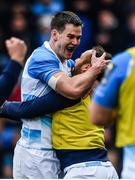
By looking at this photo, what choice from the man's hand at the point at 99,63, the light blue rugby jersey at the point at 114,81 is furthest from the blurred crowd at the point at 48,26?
the light blue rugby jersey at the point at 114,81

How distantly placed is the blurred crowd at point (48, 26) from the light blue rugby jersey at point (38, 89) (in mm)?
4746

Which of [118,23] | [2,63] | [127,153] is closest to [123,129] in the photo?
[127,153]

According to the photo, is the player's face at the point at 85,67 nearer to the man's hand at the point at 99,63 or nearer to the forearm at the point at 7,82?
the man's hand at the point at 99,63

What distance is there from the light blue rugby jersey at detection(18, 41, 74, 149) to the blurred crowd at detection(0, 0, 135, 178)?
475 centimetres

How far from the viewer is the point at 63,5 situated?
13.4 m

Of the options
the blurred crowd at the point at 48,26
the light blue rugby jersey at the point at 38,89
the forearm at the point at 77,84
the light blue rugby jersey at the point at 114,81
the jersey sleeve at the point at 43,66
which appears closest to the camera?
the light blue rugby jersey at the point at 114,81

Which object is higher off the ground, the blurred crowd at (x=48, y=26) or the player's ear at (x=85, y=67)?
the blurred crowd at (x=48, y=26)

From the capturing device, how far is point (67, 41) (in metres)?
Result: 6.83

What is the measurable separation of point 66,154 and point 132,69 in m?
2.01

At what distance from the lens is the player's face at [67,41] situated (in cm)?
682

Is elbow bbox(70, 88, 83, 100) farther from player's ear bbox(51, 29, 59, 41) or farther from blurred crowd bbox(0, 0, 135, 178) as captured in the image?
blurred crowd bbox(0, 0, 135, 178)

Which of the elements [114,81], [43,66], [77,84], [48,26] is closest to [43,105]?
[43,66]

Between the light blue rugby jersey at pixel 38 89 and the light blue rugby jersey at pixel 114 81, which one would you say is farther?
the light blue rugby jersey at pixel 38 89

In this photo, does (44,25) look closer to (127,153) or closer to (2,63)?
(2,63)
